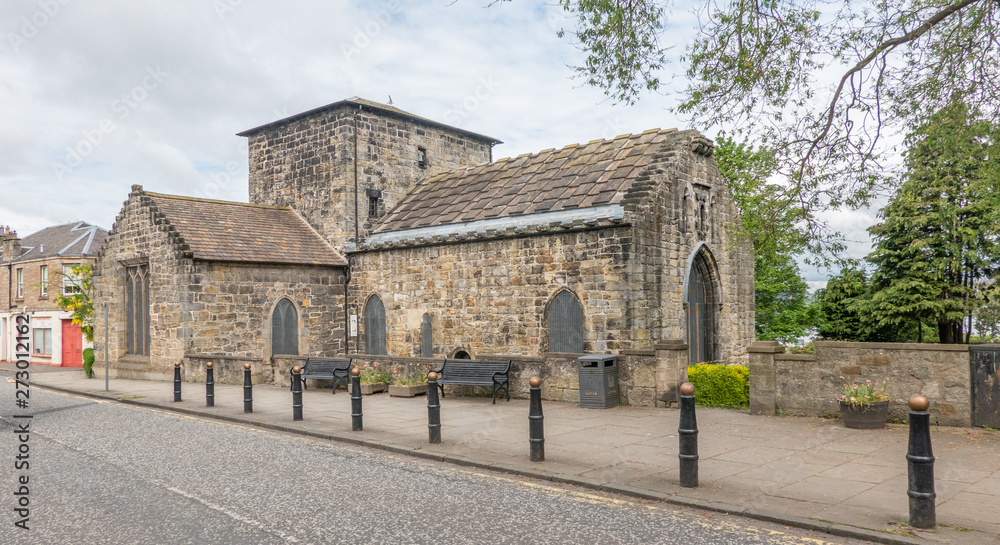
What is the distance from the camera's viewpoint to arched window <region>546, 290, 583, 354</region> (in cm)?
1582

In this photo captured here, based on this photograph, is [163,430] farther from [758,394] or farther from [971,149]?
[971,149]

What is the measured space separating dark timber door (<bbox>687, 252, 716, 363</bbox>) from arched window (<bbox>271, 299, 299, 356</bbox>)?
12.0 metres

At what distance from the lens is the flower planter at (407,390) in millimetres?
14789

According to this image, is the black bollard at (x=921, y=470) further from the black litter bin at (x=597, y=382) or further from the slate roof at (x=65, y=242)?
the slate roof at (x=65, y=242)

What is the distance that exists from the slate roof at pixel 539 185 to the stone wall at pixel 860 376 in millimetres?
5643

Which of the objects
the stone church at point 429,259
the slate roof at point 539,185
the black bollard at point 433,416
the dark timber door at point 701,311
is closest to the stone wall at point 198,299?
the stone church at point 429,259

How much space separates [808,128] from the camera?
1081 centimetres

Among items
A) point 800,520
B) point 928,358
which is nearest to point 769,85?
point 928,358

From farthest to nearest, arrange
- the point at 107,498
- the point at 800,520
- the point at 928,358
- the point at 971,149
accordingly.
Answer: the point at 971,149, the point at 928,358, the point at 107,498, the point at 800,520

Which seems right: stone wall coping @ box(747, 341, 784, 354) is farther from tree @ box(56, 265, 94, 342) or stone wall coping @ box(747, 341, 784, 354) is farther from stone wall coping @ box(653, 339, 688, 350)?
tree @ box(56, 265, 94, 342)

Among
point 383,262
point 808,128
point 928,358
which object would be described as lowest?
point 928,358

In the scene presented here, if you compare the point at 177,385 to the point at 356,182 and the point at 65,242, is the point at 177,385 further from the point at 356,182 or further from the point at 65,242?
the point at 65,242

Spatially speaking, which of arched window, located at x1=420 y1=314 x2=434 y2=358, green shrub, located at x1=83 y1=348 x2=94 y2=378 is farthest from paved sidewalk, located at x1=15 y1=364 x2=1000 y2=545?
green shrub, located at x1=83 y1=348 x2=94 y2=378

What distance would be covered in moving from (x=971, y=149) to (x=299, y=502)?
442 inches
